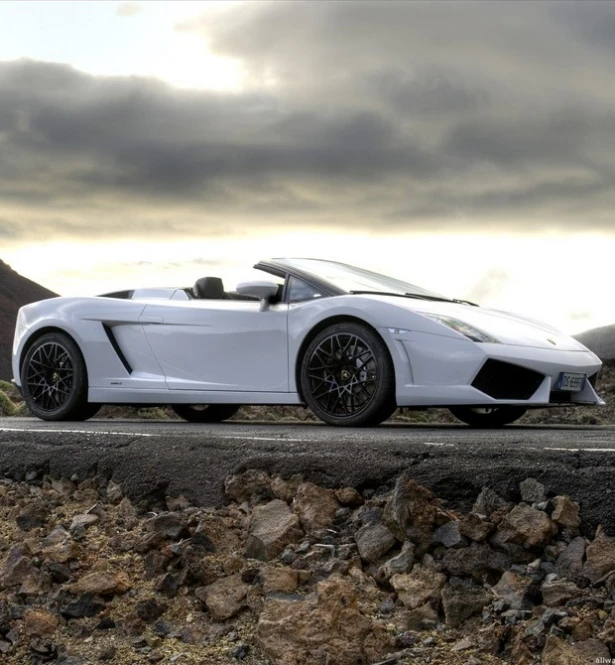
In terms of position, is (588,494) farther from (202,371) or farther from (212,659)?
(202,371)

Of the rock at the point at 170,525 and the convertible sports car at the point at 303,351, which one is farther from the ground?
the convertible sports car at the point at 303,351

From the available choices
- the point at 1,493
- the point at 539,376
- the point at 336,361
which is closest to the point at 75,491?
the point at 1,493

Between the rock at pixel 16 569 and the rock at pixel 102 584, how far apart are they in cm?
26

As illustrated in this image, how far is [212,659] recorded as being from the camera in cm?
352

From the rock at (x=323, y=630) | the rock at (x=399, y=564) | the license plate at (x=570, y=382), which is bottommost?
the rock at (x=323, y=630)

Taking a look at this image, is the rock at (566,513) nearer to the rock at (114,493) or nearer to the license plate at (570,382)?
the rock at (114,493)

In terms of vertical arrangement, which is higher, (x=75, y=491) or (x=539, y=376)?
(x=539, y=376)

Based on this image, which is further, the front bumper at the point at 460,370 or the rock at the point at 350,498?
the front bumper at the point at 460,370

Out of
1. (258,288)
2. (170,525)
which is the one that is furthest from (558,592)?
(258,288)

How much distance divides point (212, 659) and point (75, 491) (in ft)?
6.41

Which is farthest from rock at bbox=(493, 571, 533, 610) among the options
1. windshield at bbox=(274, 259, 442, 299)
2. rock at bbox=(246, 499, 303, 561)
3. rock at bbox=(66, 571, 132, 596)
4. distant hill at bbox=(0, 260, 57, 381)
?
distant hill at bbox=(0, 260, 57, 381)

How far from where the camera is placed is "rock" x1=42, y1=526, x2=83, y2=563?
13.9ft

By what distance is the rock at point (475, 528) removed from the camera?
3725 millimetres

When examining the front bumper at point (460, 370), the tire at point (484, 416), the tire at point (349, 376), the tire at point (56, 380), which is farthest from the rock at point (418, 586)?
the tire at point (56, 380)
